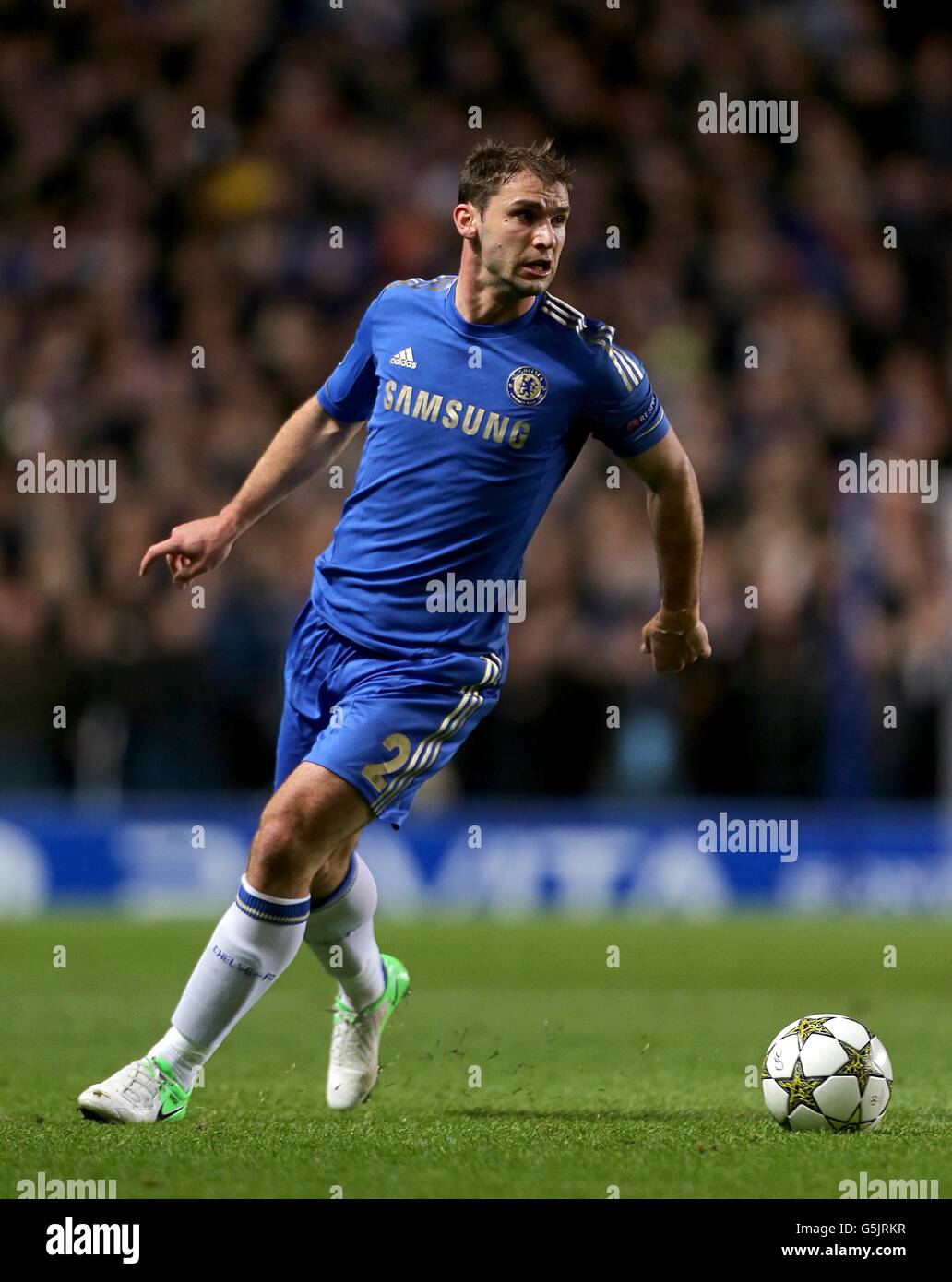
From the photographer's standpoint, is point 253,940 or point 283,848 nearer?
point 283,848

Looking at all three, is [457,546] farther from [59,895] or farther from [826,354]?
[826,354]

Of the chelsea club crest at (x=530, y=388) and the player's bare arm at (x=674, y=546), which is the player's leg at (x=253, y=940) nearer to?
the player's bare arm at (x=674, y=546)

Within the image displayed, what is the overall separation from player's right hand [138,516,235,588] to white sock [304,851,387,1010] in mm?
998

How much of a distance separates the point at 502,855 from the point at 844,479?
11.4 ft

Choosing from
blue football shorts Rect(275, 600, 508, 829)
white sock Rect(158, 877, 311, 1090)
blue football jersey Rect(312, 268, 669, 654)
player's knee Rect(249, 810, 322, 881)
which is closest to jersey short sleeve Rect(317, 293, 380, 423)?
blue football jersey Rect(312, 268, 669, 654)

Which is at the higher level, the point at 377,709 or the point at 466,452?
the point at 466,452

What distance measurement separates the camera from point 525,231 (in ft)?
19.1

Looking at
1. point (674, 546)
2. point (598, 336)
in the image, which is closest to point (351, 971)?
point (674, 546)

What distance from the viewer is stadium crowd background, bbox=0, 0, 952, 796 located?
13.9 metres

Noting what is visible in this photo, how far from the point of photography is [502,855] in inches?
569

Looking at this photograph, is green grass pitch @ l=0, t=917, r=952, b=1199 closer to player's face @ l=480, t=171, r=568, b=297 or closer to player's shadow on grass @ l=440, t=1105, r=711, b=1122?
player's shadow on grass @ l=440, t=1105, r=711, b=1122

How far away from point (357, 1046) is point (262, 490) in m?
1.74

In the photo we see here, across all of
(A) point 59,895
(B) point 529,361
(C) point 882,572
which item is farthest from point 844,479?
(B) point 529,361

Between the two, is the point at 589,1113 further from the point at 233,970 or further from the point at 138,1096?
the point at 138,1096
